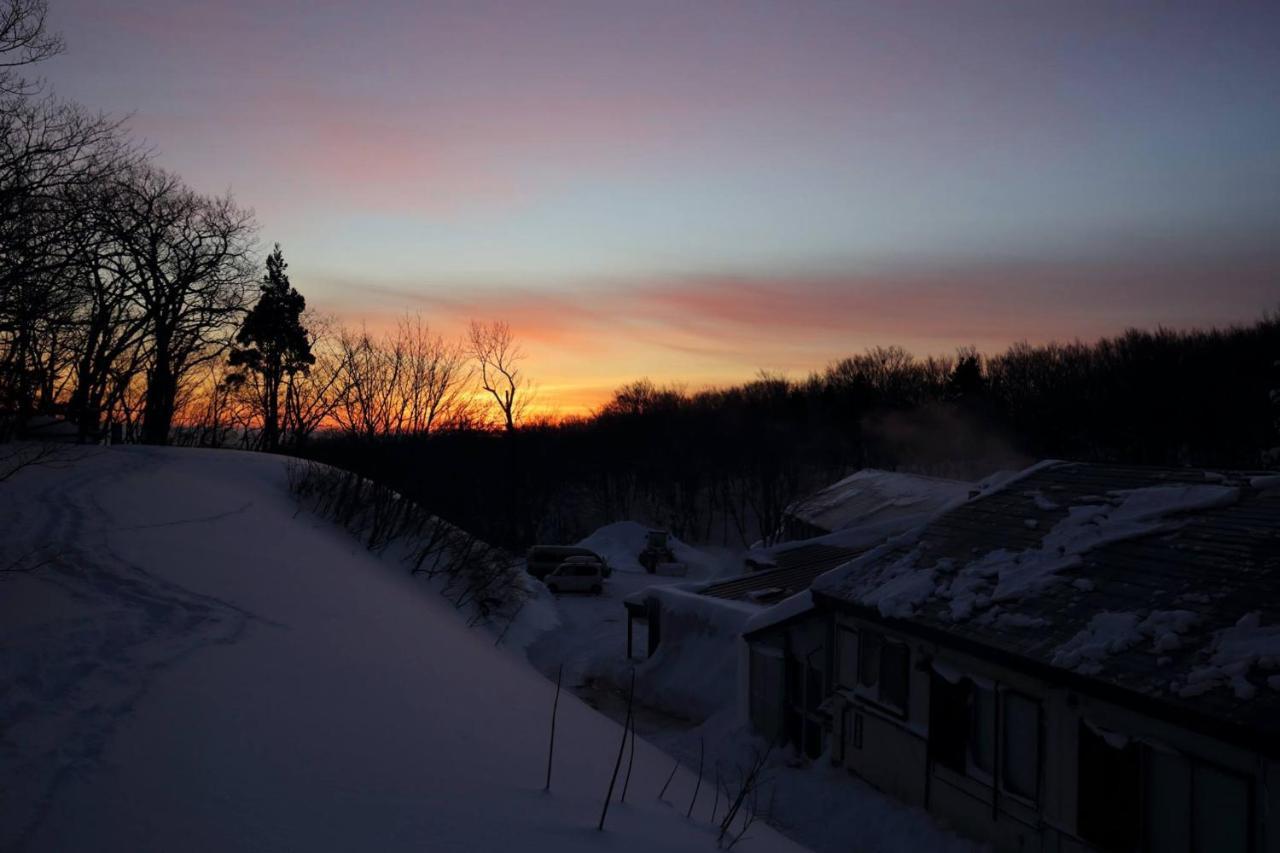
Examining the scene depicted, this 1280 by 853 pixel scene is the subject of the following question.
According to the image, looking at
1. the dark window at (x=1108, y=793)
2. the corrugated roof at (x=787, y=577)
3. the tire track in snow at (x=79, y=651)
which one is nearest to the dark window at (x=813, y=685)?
the corrugated roof at (x=787, y=577)

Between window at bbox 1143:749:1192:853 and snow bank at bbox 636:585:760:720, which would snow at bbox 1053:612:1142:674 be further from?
snow bank at bbox 636:585:760:720

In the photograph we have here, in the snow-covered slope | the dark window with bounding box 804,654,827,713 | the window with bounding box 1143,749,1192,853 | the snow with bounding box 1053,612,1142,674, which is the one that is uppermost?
the snow with bounding box 1053,612,1142,674

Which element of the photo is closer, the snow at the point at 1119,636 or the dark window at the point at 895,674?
the snow at the point at 1119,636

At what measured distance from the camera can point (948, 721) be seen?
1096cm

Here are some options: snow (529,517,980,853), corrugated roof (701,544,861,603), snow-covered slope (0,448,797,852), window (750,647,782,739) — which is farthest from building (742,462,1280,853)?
corrugated roof (701,544,861,603)

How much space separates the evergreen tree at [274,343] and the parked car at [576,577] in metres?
19.1

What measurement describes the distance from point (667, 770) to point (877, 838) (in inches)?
123

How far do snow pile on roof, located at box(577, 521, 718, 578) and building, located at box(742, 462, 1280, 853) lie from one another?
2967cm

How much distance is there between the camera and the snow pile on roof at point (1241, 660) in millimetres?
7211

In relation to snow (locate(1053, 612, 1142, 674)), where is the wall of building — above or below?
below

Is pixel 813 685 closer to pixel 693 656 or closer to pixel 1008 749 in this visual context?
pixel 1008 749

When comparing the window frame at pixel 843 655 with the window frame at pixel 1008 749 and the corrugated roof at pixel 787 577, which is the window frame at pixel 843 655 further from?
the corrugated roof at pixel 787 577

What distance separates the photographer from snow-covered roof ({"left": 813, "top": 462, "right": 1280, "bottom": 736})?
7.75 m

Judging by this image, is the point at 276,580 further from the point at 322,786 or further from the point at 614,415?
the point at 614,415
